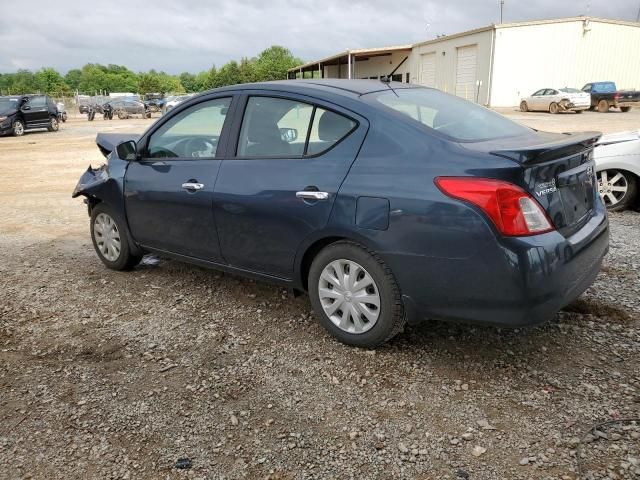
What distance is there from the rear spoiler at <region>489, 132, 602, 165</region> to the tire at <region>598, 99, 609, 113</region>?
29674 millimetres

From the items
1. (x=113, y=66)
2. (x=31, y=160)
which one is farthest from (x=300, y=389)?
(x=113, y=66)

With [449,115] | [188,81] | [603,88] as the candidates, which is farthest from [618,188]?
[188,81]

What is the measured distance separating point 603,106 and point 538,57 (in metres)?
7.32

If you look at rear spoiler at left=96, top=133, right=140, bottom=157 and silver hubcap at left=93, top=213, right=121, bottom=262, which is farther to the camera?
rear spoiler at left=96, top=133, right=140, bottom=157

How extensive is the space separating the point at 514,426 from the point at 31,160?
1567 centimetres

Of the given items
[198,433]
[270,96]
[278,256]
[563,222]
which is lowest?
[198,433]

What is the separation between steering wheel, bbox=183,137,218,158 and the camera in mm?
4071

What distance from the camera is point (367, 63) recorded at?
52.9 meters

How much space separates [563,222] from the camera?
2994mm

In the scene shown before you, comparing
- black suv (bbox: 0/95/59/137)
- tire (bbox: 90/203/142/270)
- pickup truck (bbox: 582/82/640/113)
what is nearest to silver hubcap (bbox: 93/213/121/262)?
tire (bbox: 90/203/142/270)

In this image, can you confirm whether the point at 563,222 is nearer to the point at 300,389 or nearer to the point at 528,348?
the point at 528,348

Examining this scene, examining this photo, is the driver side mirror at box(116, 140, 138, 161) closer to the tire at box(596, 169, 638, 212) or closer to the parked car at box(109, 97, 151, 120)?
the tire at box(596, 169, 638, 212)

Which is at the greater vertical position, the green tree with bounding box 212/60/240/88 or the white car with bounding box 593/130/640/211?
the green tree with bounding box 212/60/240/88

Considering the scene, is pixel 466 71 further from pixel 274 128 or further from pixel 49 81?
pixel 49 81
